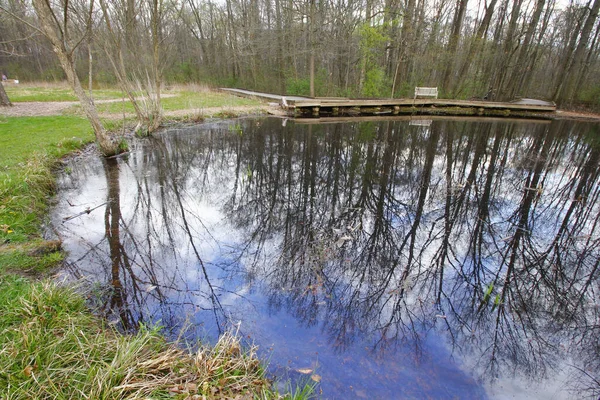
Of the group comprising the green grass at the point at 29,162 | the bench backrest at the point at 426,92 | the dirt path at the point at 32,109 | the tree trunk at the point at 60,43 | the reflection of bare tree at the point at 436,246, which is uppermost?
the tree trunk at the point at 60,43

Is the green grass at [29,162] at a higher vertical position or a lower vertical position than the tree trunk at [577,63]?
lower

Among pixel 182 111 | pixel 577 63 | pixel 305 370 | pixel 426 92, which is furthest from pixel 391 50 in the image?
pixel 305 370

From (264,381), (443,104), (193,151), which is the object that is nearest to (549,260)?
(264,381)

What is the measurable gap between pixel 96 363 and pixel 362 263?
3.03 meters

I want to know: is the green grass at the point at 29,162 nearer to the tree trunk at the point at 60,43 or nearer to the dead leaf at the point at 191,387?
the tree trunk at the point at 60,43

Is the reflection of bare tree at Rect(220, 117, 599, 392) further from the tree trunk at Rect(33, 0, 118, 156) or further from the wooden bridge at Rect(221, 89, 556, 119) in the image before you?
the wooden bridge at Rect(221, 89, 556, 119)

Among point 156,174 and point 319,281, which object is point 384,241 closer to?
point 319,281

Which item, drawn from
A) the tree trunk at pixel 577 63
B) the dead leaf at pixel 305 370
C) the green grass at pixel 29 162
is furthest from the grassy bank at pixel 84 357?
the tree trunk at pixel 577 63

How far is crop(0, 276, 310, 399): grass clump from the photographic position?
1961 millimetres

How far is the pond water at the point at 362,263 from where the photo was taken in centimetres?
273

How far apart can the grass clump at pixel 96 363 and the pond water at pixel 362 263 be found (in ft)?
1.28

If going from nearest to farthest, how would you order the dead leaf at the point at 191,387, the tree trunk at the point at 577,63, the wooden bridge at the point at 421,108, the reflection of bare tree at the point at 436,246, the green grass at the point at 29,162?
the dead leaf at the point at 191,387
the reflection of bare tree at the point at 436,246
the green grass at the point at 29,162
the wooden bridge at the point at 421,108
the tree trunk at the point at 577,63

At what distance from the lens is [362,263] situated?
13.5ft

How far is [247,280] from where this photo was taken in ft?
12.3
